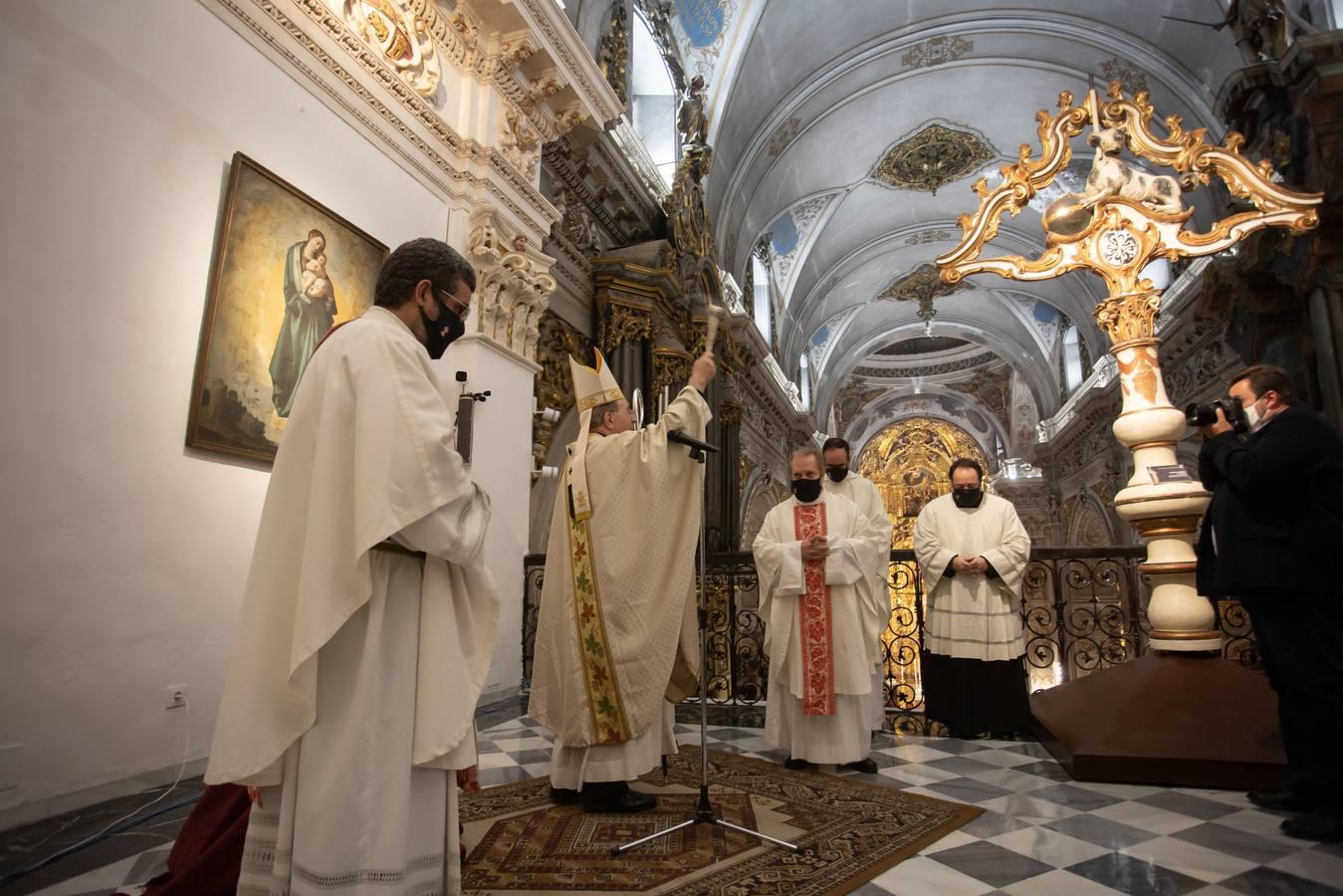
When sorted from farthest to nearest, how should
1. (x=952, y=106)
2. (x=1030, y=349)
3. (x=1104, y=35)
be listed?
1. (x=1030, y=349)
2. (x=952, y=106)
3. (x=1104, y=35)

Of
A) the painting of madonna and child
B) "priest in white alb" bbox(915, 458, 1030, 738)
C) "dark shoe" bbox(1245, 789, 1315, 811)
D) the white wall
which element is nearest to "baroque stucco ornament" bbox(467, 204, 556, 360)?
the painting of madonna and child

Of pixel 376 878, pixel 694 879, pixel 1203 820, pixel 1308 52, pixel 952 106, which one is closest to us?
pixel 376 878

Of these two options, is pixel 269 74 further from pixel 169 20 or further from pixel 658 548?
pixel 658 548

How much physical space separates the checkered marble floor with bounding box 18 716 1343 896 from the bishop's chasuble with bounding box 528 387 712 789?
2.34 ft

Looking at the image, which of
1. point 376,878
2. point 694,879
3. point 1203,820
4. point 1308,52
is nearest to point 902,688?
point 1203,820

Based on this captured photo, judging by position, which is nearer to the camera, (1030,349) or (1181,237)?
(1181,237)

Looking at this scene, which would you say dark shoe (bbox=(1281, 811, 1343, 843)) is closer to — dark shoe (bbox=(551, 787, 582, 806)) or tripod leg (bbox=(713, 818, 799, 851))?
tripod leg (bbox=(713, 818, 799, 851))

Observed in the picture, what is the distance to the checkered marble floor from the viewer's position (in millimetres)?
2160

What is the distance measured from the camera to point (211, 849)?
1903 millimetres

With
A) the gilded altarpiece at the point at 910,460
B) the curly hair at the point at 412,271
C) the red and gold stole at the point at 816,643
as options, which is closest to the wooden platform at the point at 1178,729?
the red and gold stole at the point at 816,643

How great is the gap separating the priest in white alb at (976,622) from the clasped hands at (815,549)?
968mm

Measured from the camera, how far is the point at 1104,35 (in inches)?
427

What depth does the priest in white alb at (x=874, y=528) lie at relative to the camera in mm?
4059

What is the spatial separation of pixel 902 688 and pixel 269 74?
5.33 meters
